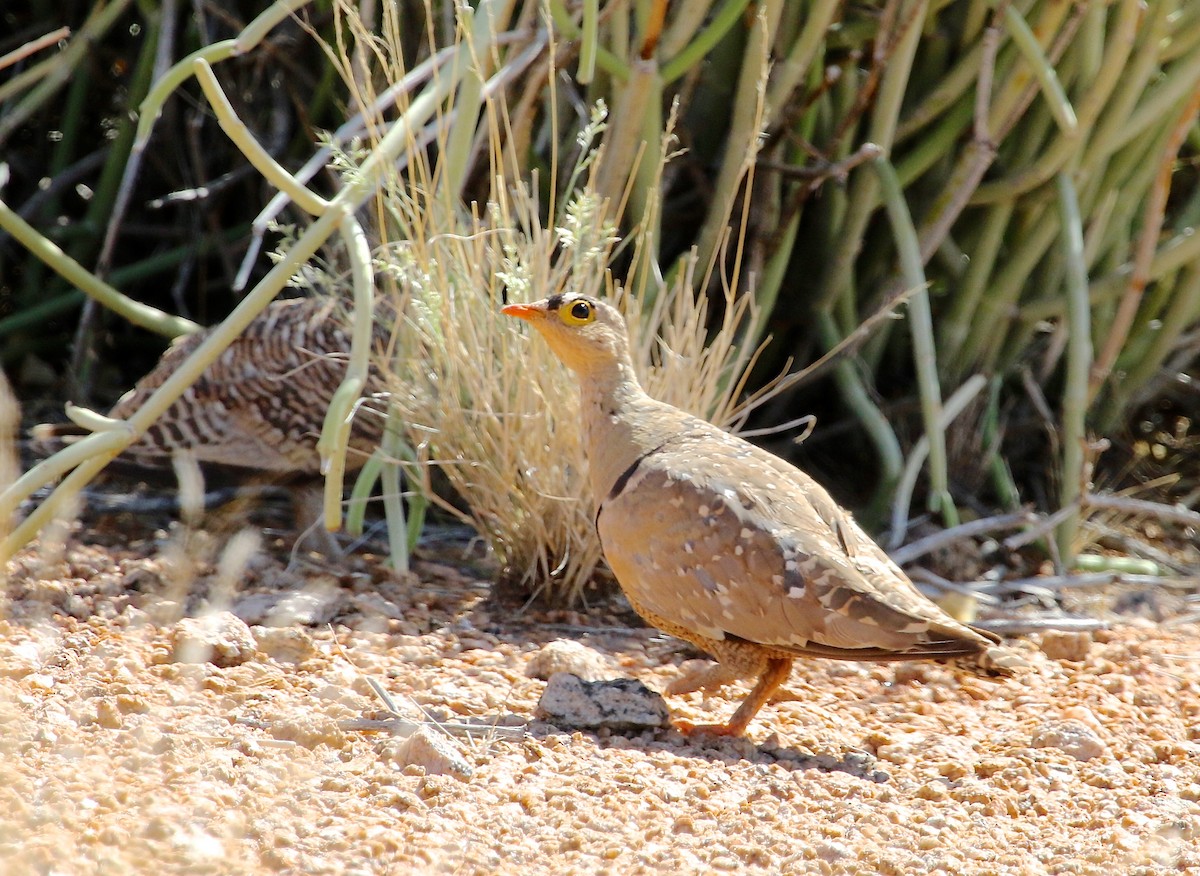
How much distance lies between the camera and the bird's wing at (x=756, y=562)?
289 cm

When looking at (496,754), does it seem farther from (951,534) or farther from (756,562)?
(951,534)

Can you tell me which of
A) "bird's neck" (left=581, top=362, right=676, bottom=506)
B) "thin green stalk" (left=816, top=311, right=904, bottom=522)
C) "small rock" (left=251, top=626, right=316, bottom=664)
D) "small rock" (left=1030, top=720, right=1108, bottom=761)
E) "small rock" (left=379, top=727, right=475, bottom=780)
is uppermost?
"bird's neck" (left=581, top=362, right=676, bottom=506)

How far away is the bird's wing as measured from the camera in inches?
114

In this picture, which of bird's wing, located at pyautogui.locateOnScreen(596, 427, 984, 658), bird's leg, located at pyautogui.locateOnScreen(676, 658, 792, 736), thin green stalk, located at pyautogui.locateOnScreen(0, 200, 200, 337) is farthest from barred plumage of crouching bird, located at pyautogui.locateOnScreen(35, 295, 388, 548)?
bird's leg, located at pyautogui.locateOnScreen(676, 658, 792, 736)

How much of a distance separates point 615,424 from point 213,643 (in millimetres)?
1122

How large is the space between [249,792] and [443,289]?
1802 millimetres

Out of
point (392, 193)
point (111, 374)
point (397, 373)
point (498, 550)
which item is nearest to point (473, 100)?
point (392, 193)

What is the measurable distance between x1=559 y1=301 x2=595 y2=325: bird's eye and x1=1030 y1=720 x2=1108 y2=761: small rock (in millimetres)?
1505

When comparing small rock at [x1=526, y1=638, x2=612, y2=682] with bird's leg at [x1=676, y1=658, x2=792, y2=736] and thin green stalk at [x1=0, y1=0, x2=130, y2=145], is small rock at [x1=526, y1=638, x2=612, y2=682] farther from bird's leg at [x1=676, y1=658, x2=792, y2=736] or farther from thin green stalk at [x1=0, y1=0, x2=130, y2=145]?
thin green stalk at [x1=0, y1=0, x2=130, y2=145]

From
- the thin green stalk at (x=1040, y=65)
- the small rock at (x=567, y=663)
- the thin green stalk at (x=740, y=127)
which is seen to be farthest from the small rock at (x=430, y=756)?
the thin green stalk at (x=1040, y=65)

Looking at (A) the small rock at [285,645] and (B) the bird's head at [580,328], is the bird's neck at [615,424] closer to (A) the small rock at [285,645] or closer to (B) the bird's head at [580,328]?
(B) the bird's head at [580,328]

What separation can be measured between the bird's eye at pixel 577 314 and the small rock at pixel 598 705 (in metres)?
0.95

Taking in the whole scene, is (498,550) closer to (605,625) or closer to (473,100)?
(605,625)

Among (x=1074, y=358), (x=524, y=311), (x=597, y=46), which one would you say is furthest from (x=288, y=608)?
(x=1074, y=358)
